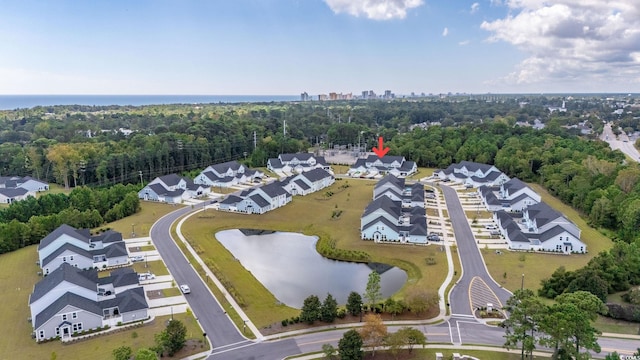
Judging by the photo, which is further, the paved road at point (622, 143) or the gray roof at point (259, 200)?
the paved road at point (622, 143)

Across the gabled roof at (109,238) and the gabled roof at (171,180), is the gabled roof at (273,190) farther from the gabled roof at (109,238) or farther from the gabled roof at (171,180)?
the gabled roof at (109,238)

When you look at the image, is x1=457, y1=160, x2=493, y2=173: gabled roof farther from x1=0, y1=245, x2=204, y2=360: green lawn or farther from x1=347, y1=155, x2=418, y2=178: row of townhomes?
x1=0, y1=245, x2=204, y2=360: green lawn

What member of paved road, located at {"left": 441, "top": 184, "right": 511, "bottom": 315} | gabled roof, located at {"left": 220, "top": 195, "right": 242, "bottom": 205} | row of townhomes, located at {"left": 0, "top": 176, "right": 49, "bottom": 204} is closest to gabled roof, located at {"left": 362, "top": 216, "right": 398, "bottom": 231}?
paved road, located at {"left": 441, "top": 184, "right": 511, "bottom": 315}

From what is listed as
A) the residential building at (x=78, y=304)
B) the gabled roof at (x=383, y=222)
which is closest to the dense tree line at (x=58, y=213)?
the residential building at (x=78, y=304)

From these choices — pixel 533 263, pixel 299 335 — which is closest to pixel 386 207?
pixel 533 263

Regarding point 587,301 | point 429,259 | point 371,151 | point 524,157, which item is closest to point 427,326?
point 587,301

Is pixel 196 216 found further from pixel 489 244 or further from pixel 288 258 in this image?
pixel 489 244

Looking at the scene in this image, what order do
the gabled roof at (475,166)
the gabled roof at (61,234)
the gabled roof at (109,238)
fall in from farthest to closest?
the gabled roof at (475,166) < the gabled roof at (109,238) < the gabled roof at (61,234)

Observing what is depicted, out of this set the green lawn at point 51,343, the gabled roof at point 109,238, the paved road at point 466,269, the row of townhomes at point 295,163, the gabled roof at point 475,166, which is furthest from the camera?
the row of townhomes at point 295,163
